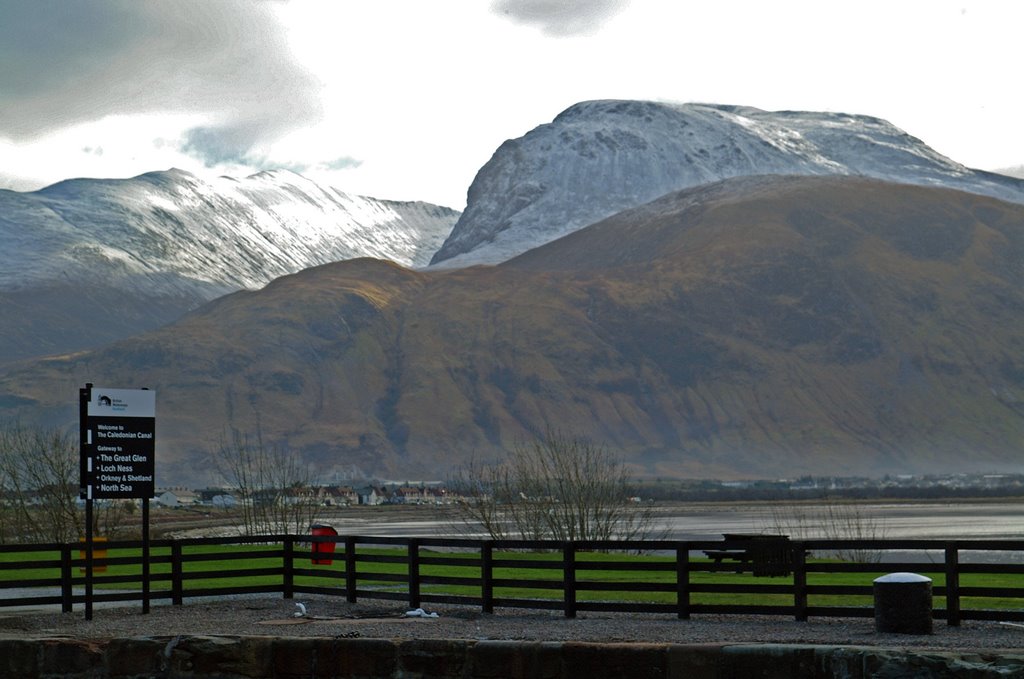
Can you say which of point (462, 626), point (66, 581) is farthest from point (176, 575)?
point (462, 626)

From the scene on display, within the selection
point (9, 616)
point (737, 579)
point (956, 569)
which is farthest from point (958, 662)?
point (737, 579)

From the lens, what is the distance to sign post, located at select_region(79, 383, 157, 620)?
27.6m

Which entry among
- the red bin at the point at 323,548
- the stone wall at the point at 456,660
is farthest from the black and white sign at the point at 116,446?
the red bin at the point at 323,548

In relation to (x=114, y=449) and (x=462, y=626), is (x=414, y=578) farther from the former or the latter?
(x=114, y=449)

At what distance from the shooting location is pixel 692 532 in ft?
394

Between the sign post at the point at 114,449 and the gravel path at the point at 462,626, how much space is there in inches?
68.4

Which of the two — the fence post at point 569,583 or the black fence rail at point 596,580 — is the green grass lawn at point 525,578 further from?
the fence post at point 569,583

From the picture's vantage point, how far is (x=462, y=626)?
83.7ft

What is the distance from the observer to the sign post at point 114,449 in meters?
27.6

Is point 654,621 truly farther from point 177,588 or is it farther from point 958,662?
point 177,588

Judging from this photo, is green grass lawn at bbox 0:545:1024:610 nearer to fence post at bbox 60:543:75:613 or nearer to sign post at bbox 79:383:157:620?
fence post at bbox 60:543:75:613

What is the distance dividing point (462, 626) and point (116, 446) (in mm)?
7527

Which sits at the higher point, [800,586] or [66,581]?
[800,586]

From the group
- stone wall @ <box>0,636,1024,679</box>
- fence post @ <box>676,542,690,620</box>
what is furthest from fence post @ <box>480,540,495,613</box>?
stone wall @ <box>0,636,1024,679</box>
